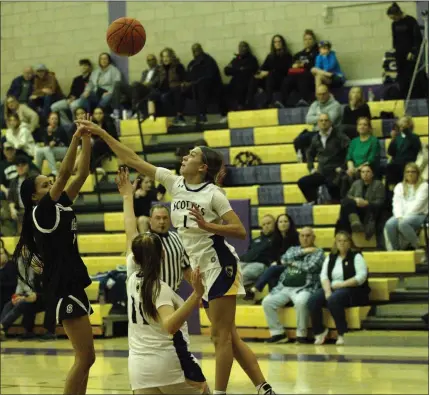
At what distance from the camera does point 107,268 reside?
1507 cm

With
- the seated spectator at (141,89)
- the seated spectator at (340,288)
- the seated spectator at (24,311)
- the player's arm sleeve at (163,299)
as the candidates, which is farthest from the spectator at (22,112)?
the player's arm sleeve at (163,299)

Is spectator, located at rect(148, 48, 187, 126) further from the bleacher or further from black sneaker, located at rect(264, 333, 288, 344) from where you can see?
black sneaker, located at rect(264, 333, 288, 344)

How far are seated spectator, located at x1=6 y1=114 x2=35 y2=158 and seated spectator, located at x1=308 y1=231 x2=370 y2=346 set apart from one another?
703 centimetres

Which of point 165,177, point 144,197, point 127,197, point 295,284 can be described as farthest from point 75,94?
point 127,197

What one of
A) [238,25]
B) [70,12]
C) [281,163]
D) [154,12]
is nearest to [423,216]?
[281,163]

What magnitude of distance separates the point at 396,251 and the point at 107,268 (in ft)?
13.6

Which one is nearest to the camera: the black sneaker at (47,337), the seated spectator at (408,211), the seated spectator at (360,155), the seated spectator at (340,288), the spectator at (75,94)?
the seated spectator at (340,288)

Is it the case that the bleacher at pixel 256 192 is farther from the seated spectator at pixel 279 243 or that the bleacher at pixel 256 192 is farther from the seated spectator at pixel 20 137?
the seated spectator at pixel 20 137

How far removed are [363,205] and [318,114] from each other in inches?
97.3

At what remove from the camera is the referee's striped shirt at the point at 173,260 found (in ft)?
23.8

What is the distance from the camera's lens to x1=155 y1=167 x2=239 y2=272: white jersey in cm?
753

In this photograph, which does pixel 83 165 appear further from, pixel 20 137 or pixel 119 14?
pixel 119 14

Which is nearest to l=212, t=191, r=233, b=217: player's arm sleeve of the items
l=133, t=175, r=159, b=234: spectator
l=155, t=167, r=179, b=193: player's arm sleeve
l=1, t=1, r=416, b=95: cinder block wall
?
l=155, t=167, r=179, b=193: player's arm sleeve

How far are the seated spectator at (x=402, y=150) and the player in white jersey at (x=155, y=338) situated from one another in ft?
27.7
